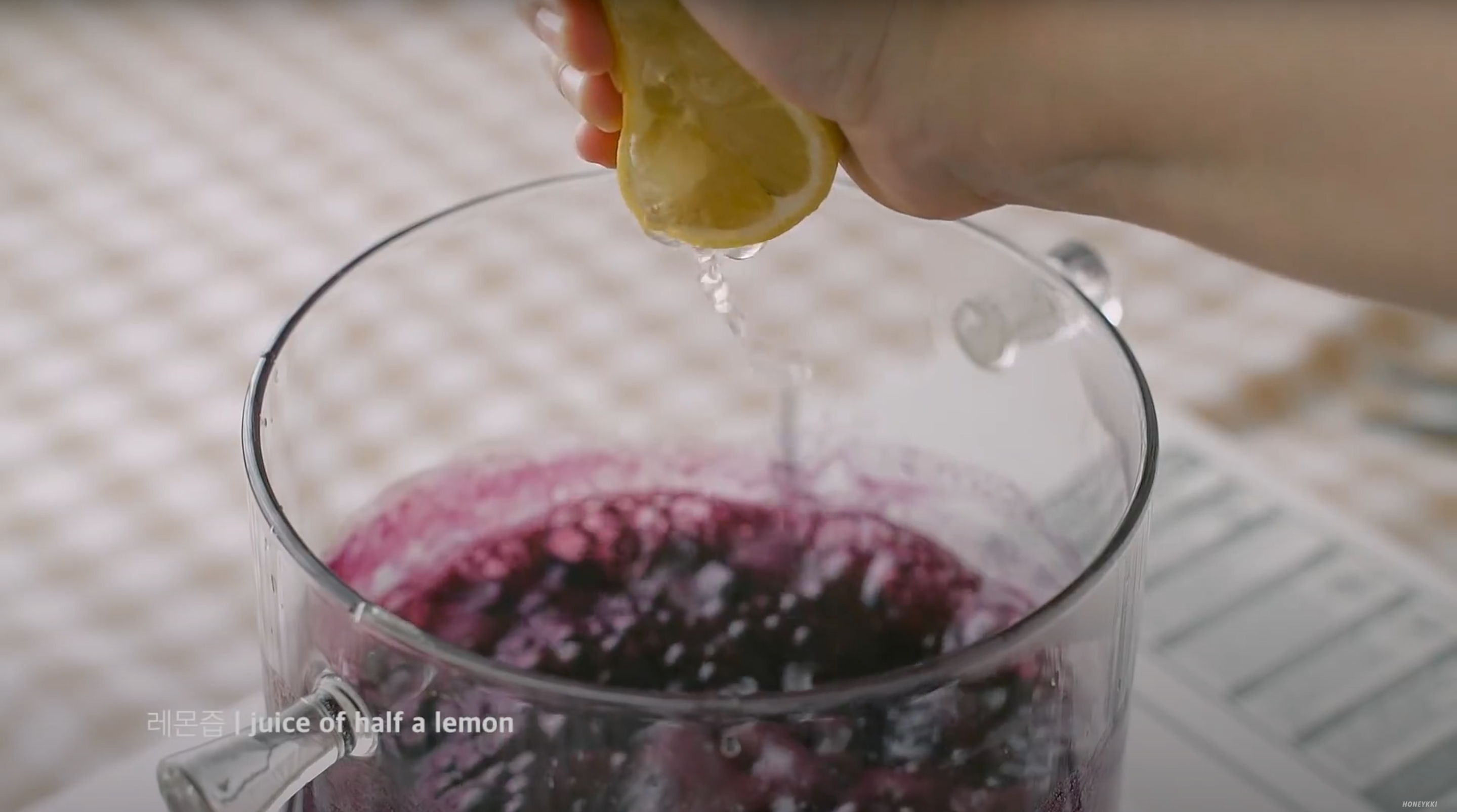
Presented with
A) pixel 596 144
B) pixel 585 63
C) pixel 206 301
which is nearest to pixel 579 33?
pixel 585 63

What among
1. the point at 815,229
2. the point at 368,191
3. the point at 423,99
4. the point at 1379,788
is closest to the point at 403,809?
the point at 815,229

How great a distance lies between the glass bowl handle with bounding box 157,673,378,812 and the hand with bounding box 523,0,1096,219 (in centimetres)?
21

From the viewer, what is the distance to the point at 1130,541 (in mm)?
460

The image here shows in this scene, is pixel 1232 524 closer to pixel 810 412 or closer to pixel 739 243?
pixel 810 412

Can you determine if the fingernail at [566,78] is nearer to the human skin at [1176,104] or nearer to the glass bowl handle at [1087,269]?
the human skin at [1176,104]

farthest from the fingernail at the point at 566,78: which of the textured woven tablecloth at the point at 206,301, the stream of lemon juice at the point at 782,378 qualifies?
the textured woven tablecloth at the point at 206,301

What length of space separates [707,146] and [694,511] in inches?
7.3

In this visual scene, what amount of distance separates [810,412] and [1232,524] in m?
0.22

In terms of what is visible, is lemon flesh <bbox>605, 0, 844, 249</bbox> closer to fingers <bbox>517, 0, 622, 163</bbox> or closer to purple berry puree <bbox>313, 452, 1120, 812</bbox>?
fingers <bbox>517, 0, 622, 163</bbox>

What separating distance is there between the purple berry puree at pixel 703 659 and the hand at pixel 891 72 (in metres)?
0.15

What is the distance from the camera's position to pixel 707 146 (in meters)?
0.52

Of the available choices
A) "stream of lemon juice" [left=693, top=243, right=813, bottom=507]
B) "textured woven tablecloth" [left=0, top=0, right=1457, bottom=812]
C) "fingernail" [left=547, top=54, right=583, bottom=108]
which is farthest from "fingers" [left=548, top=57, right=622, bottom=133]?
"textured woven tablecloth" [left=0, top=0, right=1457, bottom=812]

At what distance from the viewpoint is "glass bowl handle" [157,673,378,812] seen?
1.36 feet

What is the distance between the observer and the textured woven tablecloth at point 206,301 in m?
0.75
